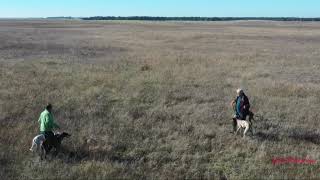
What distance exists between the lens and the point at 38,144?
12.3m

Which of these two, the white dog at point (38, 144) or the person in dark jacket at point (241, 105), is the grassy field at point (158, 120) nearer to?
the white dog at point (38, 144)

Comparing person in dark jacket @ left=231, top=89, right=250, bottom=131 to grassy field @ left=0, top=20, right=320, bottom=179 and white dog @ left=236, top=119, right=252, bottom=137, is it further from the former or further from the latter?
grassy field @ left=0, top=20, right=320, bottom=179

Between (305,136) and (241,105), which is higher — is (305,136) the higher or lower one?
the lower one

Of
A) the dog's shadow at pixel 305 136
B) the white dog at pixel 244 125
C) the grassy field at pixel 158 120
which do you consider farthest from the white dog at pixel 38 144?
the dog's shadow at pixel 305 136

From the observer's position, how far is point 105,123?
16.4 metres

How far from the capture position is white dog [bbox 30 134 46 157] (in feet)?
40.2

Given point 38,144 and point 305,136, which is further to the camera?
point 305,136

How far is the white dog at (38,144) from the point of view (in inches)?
482

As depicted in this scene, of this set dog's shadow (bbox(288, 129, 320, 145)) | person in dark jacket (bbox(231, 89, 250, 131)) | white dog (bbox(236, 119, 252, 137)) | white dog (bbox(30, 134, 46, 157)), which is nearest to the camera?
white dog (bbox(30, 134, 46, 157))

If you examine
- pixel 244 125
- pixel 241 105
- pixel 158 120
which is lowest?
pixel 158 120

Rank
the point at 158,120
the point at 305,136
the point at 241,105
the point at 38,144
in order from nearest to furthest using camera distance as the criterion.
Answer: the point at 38,144
the point at 241,105
the point at 305,136
the point at 158,120

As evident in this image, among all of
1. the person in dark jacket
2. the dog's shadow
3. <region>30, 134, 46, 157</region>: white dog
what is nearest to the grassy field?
the dog's shadow

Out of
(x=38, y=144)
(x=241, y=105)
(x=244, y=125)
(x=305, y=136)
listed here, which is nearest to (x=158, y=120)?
(x=241, y=105)

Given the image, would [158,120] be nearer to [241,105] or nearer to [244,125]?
[241,105]
